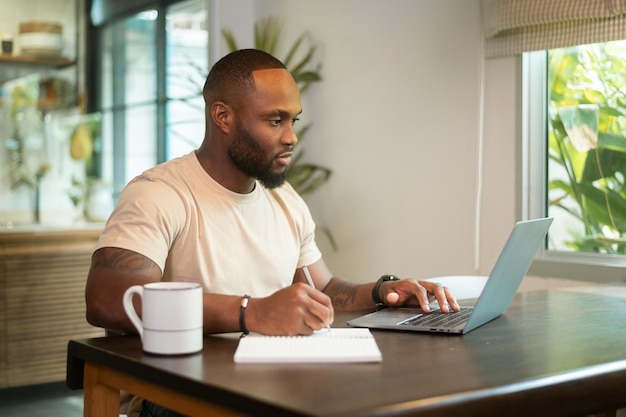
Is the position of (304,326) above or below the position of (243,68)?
below

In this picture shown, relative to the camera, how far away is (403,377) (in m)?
1.25

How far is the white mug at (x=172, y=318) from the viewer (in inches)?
54.9

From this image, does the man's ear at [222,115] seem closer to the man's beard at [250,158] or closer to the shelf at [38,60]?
the man's beard at [250,158]

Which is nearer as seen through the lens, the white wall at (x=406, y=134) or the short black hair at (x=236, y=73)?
the short black hair at (x=236, y=73)

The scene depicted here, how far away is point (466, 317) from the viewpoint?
1.79m

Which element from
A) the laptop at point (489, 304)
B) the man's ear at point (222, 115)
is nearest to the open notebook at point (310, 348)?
the laptop at point (489, 304)

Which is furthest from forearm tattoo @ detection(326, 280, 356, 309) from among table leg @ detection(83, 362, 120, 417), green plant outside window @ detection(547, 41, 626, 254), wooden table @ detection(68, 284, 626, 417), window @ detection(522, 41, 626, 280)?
green plant outside window @ detection(547, 41, 626, 254)

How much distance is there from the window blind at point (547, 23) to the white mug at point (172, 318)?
198 centimetres

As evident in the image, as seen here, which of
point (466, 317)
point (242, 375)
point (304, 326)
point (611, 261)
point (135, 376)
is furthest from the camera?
point (611, 261)

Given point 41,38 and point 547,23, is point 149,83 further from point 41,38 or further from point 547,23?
point 547,23

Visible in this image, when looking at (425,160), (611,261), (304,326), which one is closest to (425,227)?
(425,160)

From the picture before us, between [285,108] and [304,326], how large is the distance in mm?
726

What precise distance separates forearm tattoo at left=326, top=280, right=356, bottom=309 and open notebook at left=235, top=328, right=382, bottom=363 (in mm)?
552

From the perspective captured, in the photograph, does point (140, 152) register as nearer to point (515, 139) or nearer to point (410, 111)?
point (410, 111)
